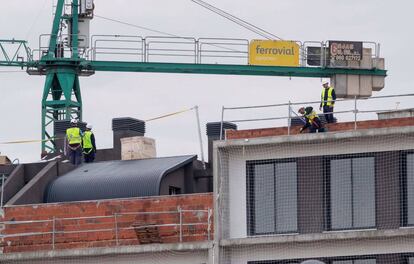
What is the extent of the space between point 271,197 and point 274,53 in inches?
1889

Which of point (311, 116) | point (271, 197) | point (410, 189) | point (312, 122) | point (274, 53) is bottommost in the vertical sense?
point (271, 197)

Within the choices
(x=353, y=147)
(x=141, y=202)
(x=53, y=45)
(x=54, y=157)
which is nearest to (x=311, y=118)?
(x=353, y=147)

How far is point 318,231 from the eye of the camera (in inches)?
2089

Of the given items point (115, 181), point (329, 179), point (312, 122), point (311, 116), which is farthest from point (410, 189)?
point (115, 181)

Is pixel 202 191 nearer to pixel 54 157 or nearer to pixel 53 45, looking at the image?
pixel 54 157

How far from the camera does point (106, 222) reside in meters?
56.1

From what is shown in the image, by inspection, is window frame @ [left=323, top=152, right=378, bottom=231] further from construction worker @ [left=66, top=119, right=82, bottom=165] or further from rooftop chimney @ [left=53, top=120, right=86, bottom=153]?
rooftop chimney @ [left=53, top=120, right=86, bottom=153]

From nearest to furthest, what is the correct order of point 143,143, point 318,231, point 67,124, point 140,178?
1. point 318,231
2. point 140,178
3. point 143,143
4. point 67,124

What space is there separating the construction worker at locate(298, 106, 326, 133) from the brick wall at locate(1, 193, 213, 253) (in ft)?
11.5

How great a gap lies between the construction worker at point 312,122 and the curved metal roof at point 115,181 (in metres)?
5.67

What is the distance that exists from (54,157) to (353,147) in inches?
567

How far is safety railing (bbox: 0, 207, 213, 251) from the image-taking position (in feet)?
180

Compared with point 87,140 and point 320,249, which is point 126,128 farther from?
point 320,249

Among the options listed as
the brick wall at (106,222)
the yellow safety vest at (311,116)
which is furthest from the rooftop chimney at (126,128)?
the yellow safety vest at (311,116)
